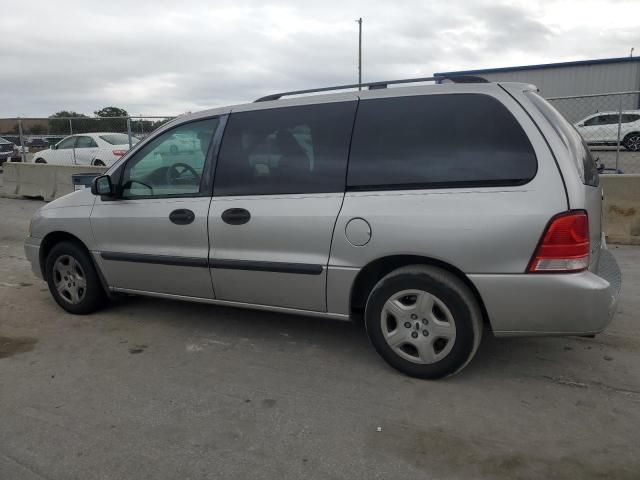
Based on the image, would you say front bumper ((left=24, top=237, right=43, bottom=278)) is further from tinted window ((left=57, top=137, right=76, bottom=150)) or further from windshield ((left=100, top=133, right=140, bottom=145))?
tinted window ((left=57, top=137, right=76, bottom=150))

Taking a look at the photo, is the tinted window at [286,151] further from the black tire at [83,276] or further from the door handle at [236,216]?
the black tire at [83,276]

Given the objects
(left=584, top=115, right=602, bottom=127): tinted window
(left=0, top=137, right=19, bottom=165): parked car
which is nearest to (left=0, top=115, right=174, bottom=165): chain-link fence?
(left=0, top=137, right=19, bottom=165): parked car

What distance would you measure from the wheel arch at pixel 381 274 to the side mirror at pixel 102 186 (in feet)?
7.12

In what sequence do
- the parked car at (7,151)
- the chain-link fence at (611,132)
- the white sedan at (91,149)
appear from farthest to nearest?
the parked car at (7,151), the white sedan at (91,149), the chain-link fence at (611,132)

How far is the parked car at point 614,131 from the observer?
8516mm

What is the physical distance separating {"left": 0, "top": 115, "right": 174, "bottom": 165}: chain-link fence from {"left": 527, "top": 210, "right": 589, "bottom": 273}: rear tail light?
10.0m

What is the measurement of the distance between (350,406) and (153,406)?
1.12 m

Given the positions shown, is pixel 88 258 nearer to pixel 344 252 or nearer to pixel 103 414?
pixel 103 414

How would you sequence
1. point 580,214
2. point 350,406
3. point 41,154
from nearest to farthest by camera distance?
point 580,214, point 350,406, point 41,154

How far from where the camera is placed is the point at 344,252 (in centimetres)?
333

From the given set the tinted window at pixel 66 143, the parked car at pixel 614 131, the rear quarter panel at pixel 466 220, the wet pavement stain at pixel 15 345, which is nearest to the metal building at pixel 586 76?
the parked car at pixel 614 131

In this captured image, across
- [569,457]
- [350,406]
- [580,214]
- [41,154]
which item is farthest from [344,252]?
[41,154]

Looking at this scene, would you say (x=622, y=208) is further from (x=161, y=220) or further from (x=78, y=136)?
(x=78, y=136)

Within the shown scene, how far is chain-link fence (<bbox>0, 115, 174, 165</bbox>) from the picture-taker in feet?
41.1
